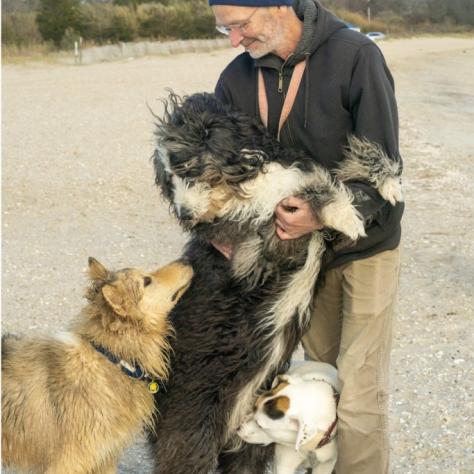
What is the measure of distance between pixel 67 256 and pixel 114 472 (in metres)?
5.20

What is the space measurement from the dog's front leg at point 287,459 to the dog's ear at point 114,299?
114 cm

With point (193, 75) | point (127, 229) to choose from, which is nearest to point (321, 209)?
point (127, 229)

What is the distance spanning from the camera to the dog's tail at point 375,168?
3.76 m

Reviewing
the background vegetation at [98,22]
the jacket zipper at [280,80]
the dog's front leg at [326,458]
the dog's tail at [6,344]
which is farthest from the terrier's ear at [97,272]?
the background vegetation at [98,22]

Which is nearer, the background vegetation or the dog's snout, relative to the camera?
the dog's snout

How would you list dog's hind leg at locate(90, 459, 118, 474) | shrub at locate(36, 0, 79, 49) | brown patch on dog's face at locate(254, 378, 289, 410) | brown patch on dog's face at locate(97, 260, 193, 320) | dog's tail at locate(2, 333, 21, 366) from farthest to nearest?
shrub at locate(36, 0, 79, 49) < dog's tail at locate(2, 333, 21, 366) < dog's hind leg at locate(90, 459, 118, 474) < brown patch on dog's face at locate(97, 260, 193, 320) < brown patch on dog's face at locate(254, 378, 289, 410)

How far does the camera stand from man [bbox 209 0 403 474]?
3.77 metres

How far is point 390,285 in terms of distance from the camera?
4172 mm

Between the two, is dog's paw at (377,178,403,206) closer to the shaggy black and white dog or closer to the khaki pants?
the shaggy black and white dog

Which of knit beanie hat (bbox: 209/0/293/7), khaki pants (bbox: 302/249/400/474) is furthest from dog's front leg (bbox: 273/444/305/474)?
knit beanie hat (bbox: 209/0/293/7)

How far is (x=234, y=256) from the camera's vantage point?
389cm

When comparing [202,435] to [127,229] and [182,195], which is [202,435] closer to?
[182,195]

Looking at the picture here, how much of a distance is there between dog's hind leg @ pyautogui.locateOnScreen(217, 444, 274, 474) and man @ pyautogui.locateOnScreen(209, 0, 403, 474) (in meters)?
0.45

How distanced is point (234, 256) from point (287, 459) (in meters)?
1.25
